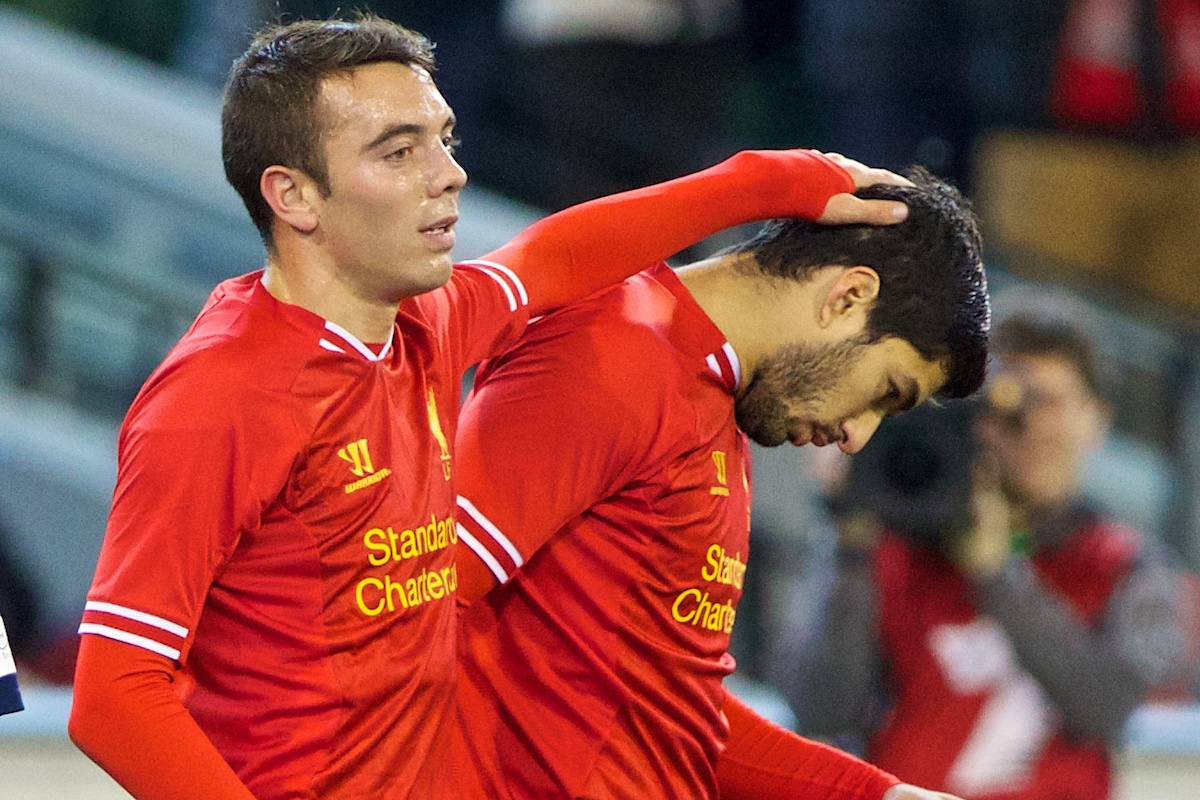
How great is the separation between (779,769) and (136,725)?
94cm

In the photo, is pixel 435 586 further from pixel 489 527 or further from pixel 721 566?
pixel 721 566

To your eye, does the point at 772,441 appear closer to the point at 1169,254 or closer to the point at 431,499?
the point at 431,499

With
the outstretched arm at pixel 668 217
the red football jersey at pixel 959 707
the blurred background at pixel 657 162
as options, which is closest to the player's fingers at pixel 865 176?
the outstretched arm at pixel 668 217

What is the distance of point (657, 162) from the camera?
4520 mm

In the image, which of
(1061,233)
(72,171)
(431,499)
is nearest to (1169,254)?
(1061,233)

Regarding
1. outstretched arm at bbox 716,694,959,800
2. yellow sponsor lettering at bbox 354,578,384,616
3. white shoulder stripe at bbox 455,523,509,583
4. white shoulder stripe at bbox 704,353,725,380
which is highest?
white shoulder stripe at bbox 704,353,725,380

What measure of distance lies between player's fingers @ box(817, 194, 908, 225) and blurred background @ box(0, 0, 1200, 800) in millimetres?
2011

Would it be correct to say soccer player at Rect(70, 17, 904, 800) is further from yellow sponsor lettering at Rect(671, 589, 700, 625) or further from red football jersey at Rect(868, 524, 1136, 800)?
red football jersey at Rect(868, 524, 1136, 800)

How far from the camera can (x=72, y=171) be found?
4352 mm

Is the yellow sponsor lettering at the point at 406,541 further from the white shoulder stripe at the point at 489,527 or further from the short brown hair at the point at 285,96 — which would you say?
the short brown hair at the point at 285,96

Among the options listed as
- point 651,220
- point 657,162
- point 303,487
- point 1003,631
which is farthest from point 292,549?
point 657,162

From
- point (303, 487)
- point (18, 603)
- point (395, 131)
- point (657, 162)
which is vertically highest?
point (395, 131)

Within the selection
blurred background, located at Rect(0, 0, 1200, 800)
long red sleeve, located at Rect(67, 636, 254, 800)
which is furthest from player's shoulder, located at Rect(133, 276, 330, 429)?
blurred background, located at Rect(0, 0, 1200, 800)

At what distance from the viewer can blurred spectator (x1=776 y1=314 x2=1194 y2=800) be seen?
8.87 feet
